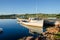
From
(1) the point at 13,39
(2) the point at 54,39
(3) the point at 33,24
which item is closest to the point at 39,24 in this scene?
(3) the point at 33,24

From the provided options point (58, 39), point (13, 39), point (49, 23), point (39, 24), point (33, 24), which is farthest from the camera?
point (49, 23)

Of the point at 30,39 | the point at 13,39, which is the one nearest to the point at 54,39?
the point at 30,39

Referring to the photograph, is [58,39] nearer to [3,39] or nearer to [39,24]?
[3,39]

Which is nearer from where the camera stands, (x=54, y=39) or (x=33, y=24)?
(x=54, y=39)

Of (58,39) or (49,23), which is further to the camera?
(49,23)

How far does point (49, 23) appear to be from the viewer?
67500 mm

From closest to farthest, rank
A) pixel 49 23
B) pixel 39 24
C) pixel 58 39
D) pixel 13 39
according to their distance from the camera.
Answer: pixel 58 39
pixel 13 39
pixel 39 24
pixel 49 23

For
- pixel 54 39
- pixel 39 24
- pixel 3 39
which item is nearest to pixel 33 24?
pixel 39 24

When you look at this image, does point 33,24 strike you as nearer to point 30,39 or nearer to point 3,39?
point 3,39

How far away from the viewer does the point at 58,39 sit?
2436 cm

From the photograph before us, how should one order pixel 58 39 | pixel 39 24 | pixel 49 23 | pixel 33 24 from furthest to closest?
pixel 49 23
pixel 33 24
pixel 39 24
pixel 58 39

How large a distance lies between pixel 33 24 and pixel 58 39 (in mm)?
38343

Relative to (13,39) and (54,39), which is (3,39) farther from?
(54,39)

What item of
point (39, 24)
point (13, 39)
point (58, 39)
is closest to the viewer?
point (58, 39)
